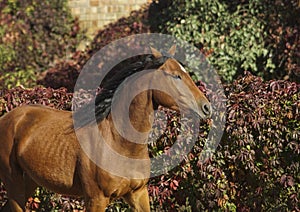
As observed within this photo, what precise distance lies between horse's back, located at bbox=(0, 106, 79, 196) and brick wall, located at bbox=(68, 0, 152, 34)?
21.8 feet

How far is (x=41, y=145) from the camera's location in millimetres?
4891

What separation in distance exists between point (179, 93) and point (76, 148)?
0.92 metres

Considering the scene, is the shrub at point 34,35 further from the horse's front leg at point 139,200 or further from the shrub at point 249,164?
the horse's front leg at point 139,200

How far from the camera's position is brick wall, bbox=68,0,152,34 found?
1167 centimetres

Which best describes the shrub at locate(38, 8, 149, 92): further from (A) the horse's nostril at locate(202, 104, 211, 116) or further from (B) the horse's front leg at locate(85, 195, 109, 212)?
(A) the horse's nostril at locate(202, 104, 211, 116)

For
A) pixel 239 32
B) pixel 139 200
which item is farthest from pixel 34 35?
pixel 139 200

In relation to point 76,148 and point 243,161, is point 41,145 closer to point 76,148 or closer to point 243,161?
point 76,148

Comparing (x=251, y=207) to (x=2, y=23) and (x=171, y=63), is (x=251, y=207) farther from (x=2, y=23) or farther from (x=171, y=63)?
(x=2, y=23)

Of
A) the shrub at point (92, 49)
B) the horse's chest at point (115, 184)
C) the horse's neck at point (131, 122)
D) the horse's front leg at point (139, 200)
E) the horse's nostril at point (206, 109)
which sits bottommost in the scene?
the shrub at point (92, 49)

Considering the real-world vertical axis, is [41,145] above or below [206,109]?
below

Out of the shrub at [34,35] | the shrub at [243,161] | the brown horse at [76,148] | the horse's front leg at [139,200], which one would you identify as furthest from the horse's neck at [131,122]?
the shrub at [34,35]

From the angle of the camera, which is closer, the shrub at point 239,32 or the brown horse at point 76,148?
the brown horse at point 76,148

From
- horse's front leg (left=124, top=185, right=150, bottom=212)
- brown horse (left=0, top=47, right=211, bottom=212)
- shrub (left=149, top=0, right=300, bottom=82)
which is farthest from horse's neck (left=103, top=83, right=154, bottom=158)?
shrub (left=149, top=0, right=300, bottom=82)

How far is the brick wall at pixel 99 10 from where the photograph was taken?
1167cm
